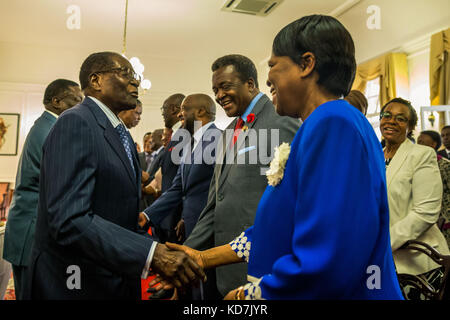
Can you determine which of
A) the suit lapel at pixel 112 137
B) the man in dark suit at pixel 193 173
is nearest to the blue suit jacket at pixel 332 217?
the suit lapel at pixel 112 137

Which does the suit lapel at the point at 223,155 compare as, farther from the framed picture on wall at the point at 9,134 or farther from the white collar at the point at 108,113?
the framed picture on wall at the point at 9,134

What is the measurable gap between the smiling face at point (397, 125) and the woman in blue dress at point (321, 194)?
1651 millimetres

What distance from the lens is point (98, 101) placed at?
1460 mm

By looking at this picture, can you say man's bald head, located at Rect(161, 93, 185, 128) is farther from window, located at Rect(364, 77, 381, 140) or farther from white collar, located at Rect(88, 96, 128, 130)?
window, located at Rect(364, 77, 381, 140)

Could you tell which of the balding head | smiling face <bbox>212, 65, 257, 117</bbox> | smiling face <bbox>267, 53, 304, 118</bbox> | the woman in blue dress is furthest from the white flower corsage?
the balding head

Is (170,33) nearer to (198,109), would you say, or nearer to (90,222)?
(198,109)

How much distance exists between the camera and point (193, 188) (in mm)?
2596

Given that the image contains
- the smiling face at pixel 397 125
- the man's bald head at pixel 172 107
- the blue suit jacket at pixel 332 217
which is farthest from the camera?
the man's bald head at pixel 172 107

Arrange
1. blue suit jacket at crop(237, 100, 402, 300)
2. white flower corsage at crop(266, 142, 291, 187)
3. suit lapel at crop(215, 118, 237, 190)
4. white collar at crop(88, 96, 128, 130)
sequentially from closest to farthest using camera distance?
blue suit jacket at crop(237, 100, 402, 300)
white flower corsage at crop(266, 142, 291, 187)
white collar at crop(88, 96, 128, 130)
suit lapel at crop(215, 118, 237, 190)

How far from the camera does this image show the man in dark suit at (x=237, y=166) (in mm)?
1729

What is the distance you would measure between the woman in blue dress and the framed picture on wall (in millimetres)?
9011

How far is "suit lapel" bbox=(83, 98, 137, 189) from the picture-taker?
1320 millimetres

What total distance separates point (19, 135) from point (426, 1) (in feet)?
27.5
